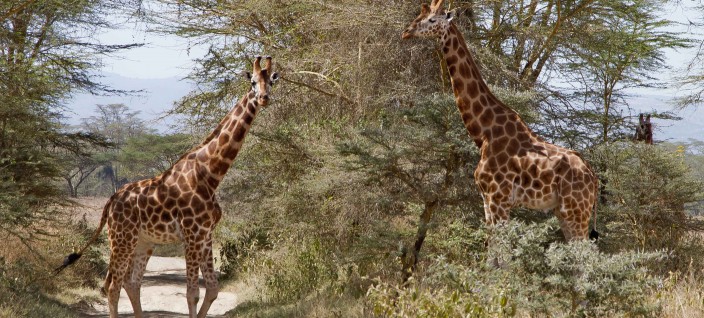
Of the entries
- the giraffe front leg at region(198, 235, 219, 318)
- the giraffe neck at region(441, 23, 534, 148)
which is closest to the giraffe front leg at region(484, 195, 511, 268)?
the giraffe neck at region(441, 23, 534, 148)

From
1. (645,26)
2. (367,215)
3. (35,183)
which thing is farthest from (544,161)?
(645,26)

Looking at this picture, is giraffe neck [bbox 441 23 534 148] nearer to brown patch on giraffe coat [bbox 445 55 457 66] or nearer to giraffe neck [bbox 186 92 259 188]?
brown patch on giraffe coat [bbox 445 55 457 66]

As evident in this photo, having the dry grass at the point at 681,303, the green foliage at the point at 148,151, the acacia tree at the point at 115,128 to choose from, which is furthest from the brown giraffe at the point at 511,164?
the acacia tree at the point at 115,128

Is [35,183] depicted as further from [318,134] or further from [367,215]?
[367,215]

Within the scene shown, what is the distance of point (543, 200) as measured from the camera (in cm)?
743

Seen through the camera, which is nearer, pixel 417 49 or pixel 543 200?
pixel 543 200

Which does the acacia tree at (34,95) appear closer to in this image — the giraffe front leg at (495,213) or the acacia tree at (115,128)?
the giraffe front leg at (495,213)

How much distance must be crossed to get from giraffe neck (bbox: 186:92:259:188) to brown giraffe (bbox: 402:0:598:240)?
5.74 feet

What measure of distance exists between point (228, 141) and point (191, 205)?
2.39ft

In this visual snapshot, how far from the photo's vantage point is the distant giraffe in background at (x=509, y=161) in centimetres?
736

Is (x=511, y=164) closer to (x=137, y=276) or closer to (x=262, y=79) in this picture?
(x=262, y=79)

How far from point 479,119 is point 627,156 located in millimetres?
5604

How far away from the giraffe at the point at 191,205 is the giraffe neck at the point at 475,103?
5.90 ft

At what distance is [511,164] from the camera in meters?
7.46
